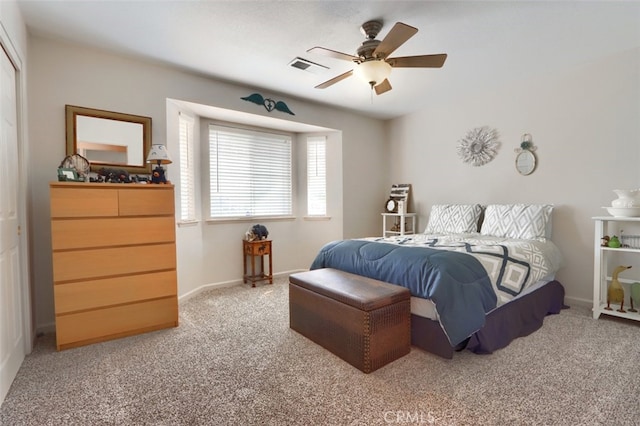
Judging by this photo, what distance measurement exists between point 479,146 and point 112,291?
4241 millimetres

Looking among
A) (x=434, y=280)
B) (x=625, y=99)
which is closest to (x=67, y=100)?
(x=434, y=280)

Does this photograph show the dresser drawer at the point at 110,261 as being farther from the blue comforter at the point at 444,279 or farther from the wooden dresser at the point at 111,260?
the blue comforter at the point at 444,279

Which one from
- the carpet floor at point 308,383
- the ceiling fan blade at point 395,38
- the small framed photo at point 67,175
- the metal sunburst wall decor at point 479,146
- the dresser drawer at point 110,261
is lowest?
the carpet floor at point 308,383

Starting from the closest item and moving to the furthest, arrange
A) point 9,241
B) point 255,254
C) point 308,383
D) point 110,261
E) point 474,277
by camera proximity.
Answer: point 308,383 → point 9,241 → point 474,277 → point 110,261 → point 255,254

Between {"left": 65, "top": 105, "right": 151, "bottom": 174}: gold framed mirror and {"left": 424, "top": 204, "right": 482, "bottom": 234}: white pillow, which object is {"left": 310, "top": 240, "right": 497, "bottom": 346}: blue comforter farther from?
{"left": 65, "top": 105, "right": 151, "bottom": 174}: gold framed mirror

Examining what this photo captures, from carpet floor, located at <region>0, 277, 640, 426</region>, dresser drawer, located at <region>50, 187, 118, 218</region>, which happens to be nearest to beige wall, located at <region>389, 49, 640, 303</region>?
carpet floor, located at <region>0, 277, 640, 426</region>

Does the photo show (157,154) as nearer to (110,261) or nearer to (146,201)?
(146,201)

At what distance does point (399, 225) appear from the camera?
4.81m

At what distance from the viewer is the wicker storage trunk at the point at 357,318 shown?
195cm

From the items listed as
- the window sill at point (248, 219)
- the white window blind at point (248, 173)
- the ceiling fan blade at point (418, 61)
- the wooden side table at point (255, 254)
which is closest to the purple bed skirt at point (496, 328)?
the ceiling fan blade at point (418, 61)

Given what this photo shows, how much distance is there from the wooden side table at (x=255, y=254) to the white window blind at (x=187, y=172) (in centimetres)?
78

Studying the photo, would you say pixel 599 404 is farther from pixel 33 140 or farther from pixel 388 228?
pixel 33 140

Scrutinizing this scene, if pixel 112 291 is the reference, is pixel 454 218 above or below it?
above

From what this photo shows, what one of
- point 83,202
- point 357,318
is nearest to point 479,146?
point 357,318
